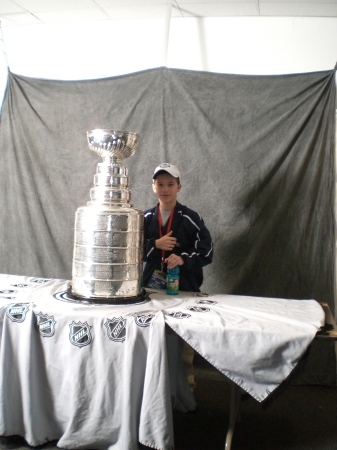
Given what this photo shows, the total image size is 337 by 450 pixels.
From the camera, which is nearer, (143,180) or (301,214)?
(301,214)

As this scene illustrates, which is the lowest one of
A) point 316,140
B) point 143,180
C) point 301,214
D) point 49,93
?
point 301,214

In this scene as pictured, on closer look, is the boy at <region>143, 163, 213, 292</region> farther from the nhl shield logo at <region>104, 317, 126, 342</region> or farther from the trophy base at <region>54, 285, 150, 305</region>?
the nhl shield logo at <region>104, 317, 126, 342</region>

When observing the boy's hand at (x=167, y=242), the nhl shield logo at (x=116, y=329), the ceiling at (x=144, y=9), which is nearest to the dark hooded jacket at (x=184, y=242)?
the boy's hand at (x=167, y=242)

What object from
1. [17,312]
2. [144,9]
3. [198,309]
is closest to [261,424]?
[198,309]

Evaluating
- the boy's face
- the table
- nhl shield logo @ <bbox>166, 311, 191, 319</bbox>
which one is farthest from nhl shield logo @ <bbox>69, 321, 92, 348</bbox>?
the boy's face

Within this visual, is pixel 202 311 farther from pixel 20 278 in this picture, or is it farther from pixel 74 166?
pixel 74 166

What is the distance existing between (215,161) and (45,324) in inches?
60.6

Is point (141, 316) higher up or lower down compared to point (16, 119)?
lower down

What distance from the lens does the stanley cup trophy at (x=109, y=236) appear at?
187 centimetres

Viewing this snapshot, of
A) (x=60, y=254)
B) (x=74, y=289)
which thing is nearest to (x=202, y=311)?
(x=74, y=289)

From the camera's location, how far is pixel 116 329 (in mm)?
1642

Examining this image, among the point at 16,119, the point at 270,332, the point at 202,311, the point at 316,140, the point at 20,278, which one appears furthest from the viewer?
the point at 16,119

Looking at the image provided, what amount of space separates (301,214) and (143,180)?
103 centimetres

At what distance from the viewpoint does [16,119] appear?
3.12 metres
